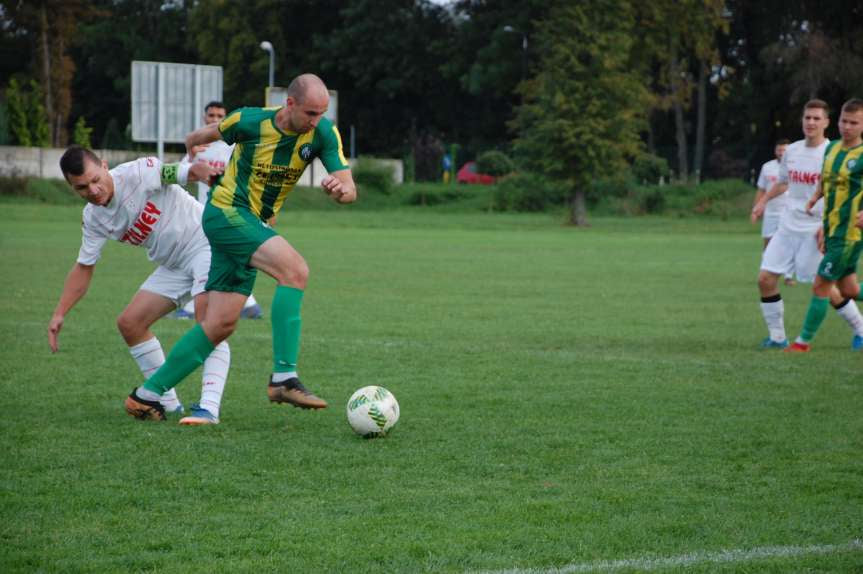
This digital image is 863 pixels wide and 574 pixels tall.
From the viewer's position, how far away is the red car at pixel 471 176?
57.4m

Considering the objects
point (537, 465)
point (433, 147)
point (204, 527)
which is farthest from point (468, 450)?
point (433, 147)

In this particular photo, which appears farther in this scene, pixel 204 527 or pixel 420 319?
pixel 420 319

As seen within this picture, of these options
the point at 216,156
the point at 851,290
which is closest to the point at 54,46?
the point at 216,156

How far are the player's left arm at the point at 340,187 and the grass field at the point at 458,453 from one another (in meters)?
1.29

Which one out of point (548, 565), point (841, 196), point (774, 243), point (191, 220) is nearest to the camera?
point (548, 565)

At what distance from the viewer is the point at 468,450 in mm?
6078

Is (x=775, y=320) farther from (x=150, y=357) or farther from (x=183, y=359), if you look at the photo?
(x=183, y=359)

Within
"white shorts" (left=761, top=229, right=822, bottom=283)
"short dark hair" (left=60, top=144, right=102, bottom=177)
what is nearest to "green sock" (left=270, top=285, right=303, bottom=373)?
"short dark hair" (left=60, top=144, right=102, bottom=177)

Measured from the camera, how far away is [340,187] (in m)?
6.41

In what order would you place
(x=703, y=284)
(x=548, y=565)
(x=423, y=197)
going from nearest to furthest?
1. (x=548, y=565)
2. (x=703, y=284)
3. (x=423, y=197)

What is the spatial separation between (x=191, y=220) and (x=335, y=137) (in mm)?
1161

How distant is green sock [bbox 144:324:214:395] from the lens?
21.7 feet

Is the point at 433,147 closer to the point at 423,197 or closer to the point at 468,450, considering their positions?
the point at 423,197

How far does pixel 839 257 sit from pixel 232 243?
18.6ft
